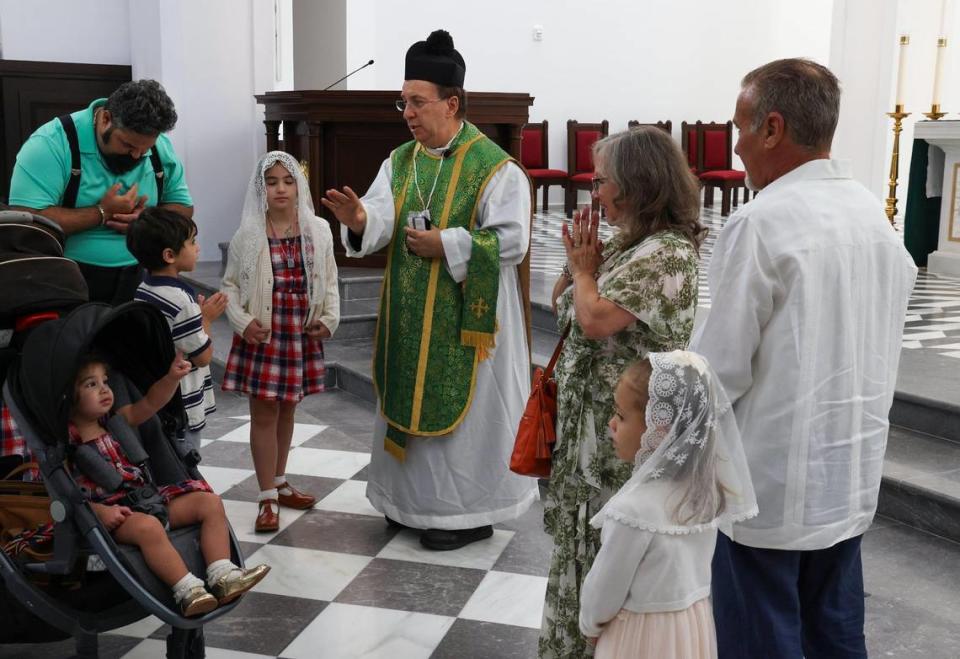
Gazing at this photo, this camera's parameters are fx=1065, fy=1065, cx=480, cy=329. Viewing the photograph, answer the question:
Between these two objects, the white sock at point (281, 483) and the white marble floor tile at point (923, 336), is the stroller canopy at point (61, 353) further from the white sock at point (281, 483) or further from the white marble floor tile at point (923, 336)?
the white marble floor tile at point (923, 336)

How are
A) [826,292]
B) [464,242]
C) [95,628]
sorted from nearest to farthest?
[826,292]
[95,628]
[464,242]

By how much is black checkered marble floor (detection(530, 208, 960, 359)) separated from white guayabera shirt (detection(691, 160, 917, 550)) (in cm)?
188

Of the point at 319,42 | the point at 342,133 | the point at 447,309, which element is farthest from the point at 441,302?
the point at 319,42

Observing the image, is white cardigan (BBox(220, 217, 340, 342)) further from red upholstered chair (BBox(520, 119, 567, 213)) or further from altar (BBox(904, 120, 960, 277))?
red upholstered chair (BBox(520, 119, 567, 213))

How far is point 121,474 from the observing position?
105 inches

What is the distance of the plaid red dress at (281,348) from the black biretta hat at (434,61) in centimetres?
76

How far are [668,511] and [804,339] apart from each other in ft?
1.45

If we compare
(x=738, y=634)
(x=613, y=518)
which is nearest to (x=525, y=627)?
(x=738, y=634)

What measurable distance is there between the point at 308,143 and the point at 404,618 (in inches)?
194

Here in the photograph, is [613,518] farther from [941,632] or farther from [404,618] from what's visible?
[941,632]

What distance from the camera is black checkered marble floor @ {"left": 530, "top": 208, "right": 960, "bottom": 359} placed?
18.5 feet

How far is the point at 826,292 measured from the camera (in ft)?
→ 6.56

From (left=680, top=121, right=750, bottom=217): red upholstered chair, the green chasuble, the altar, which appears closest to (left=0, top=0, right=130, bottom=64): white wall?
the green chasuble

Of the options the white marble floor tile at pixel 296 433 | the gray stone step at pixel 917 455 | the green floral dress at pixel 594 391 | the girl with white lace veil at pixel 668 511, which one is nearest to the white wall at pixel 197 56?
the gray stone step at pixel 917 455
